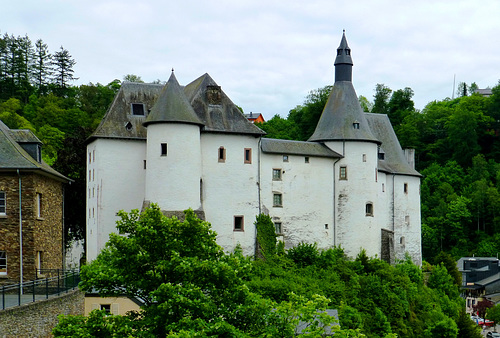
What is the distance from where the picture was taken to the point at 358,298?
4078 cm

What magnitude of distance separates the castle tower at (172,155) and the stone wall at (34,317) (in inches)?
542

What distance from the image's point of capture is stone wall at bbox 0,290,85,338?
1959cm

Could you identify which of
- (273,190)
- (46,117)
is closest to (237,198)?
(273,190)

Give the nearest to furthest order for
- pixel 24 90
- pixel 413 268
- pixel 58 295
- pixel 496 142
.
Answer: pixel 58 295
pixel 413 268
pixel 24 90
pixel 496 142

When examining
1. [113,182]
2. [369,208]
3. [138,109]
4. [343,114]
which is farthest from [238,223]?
[343,114]

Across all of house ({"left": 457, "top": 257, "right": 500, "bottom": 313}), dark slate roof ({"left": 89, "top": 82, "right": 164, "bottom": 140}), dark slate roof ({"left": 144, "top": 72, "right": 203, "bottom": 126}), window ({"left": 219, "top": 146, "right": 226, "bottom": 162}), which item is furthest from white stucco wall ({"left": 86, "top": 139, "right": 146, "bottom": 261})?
house ({"left": 457, "top": 257, "right": 500, "bottom": 313})

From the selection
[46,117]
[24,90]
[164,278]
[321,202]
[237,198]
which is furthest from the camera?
[24,90]

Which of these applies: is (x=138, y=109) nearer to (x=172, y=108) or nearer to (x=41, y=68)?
(x=172, y=108)

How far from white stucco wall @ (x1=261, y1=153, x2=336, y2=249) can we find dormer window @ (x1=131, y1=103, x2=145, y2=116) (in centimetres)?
714

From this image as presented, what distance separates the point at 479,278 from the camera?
268 feet

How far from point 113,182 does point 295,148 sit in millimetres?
10572

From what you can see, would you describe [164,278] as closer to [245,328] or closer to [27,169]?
[245,328]

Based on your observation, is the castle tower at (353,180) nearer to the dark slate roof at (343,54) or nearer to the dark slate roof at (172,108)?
the dark slate roof at (343,54)

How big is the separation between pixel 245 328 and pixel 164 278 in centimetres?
230
